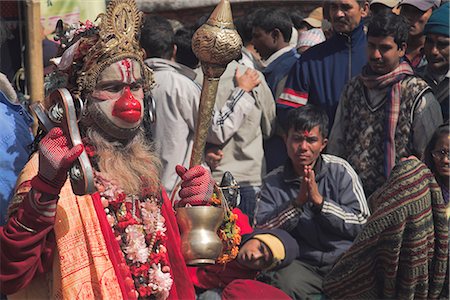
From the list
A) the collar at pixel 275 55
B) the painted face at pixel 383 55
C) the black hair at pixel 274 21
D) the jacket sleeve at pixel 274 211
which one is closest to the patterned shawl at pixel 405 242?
the jacket sleeve at pixel 274 211

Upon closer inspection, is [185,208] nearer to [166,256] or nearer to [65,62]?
[166,256]

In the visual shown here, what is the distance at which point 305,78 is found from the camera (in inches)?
259

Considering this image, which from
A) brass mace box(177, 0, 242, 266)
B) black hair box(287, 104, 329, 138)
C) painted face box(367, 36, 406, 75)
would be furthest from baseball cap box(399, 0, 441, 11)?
brass mace box(177, 0, 242, 266)

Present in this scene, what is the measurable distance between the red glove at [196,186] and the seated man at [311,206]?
4.60 ft

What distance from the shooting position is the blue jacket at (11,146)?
4164 mm

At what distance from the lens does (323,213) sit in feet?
18.1

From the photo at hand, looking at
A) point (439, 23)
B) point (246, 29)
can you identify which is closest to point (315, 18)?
point (246, 29)

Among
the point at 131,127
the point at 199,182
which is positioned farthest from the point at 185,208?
the point at 131,127

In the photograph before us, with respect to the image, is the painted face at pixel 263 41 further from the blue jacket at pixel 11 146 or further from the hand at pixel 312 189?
the blue jacket at pixel 11 146

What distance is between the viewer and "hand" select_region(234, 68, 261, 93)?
20.7 feet

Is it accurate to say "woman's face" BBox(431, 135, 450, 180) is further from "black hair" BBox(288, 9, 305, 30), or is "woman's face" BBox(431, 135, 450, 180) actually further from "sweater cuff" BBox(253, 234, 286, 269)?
"black hair" BBox(288, 9, 305, 30)

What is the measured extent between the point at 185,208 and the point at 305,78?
8.71 ft

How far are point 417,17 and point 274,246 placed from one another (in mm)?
2410

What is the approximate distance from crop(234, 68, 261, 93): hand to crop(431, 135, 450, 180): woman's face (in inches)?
52.4
